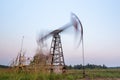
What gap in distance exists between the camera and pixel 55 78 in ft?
34.0

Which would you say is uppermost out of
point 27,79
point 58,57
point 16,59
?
point 58,57

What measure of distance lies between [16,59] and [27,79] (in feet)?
3.03

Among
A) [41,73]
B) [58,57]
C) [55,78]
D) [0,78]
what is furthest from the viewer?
[58,57]

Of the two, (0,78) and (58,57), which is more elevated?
(58,57)

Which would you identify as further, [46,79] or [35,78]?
[46,79]

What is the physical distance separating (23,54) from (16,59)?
24 centimetres

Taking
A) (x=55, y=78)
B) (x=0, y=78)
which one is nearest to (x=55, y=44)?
(x=55, y=78)

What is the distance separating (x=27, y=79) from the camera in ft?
26.7

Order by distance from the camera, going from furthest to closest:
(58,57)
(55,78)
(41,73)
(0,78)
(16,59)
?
(58,57) < (55,78) < (0,78) < (41,73) < (16,59)

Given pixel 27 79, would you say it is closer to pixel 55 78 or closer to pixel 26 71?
pixel 26 71

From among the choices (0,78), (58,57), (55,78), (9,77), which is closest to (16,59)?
(9,77)

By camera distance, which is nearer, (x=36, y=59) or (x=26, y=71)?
(x=36, y=59)

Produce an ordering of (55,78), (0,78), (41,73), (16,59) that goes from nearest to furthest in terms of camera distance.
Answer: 1. (16,59)
2. (41,73)
3. (0,78)
4. (55,78)

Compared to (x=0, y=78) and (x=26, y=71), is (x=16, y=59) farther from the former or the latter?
(x=0, y=78)
